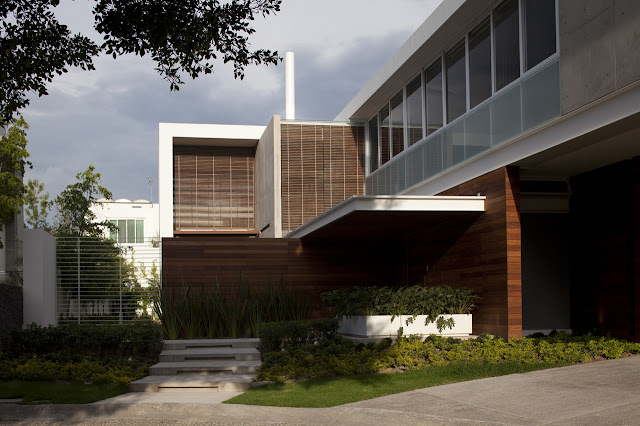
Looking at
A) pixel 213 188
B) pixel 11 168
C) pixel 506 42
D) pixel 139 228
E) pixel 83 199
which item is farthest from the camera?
pixel 139 228

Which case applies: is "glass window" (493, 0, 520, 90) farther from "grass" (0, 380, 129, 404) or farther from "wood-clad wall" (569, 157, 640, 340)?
"grass" (0, 380, 129, 404)

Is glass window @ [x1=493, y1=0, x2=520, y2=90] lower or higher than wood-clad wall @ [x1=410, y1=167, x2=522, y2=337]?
higher

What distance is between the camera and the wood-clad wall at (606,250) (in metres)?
11.3

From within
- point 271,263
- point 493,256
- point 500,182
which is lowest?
point 271,263

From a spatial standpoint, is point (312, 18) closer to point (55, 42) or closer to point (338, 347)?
point (55, 42)

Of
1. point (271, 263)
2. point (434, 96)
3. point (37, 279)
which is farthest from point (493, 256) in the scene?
point (37, 279)

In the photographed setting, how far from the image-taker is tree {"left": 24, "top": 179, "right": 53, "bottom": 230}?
26875 millimetres

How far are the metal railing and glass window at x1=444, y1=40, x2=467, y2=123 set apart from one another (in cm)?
737

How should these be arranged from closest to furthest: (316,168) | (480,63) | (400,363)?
(400,363), (480,63), (316,168)

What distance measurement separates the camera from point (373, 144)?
2011cm

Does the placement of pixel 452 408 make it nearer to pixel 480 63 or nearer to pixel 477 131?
pixel 477 131

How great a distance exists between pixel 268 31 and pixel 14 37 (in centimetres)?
278

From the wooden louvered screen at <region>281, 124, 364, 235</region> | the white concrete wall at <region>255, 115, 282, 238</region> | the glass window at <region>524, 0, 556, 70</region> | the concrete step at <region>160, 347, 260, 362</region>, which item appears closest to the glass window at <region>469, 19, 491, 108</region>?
the glass window at <region>524, 0, 556, 70</region>

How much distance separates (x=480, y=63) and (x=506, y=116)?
69.3 inches
